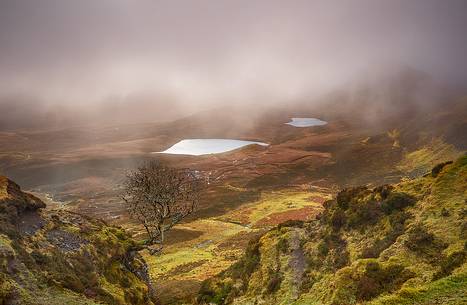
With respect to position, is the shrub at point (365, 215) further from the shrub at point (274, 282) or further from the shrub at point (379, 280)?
the shrub at point (379, 280)

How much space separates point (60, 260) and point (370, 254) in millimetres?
17255

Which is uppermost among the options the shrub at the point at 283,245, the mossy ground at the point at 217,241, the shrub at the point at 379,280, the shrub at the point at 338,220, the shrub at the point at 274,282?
the shrub at the point at 338,220

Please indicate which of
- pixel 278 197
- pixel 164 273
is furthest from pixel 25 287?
pixel 278 197

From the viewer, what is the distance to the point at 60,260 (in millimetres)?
21875

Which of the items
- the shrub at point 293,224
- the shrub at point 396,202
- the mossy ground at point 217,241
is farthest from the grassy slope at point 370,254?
the mossy ground at point 217,241

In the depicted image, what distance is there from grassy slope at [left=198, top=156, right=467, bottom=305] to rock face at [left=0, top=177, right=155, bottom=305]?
6554 millimetres

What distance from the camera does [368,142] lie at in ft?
607

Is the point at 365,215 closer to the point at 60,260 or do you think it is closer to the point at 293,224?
the point at 293,224

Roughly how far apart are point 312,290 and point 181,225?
258 ft

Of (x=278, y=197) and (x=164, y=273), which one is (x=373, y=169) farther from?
(x=164, y=273)

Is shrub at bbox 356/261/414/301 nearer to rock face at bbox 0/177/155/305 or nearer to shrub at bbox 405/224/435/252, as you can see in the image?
shrub at bbox 405/224/435/252

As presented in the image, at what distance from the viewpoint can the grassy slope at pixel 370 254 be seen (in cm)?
1530

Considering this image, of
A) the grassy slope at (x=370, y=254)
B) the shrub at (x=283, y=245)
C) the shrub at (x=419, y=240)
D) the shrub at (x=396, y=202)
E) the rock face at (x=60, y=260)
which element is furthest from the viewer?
the shrub at (x=283, y=245)

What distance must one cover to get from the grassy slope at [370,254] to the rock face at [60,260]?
6.55m
